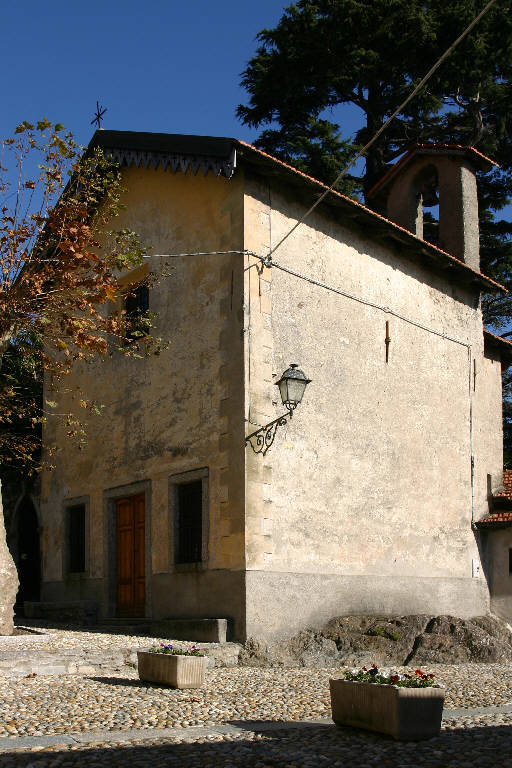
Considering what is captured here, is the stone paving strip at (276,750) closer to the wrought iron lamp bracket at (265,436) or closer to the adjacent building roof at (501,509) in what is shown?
the wrought iron lamp bracket at (265,436)

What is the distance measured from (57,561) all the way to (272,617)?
5.80 metres

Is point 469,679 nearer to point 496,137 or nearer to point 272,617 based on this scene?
point 272,617

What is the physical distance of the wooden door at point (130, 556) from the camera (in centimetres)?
1295

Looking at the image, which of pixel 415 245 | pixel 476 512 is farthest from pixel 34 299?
pixel 476 512

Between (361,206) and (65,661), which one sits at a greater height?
(361,206)

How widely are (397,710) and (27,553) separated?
535 inches

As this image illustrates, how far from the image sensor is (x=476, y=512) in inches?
599

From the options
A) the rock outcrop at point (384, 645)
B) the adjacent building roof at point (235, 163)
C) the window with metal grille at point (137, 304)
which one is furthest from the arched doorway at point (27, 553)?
the rock outcrop at point (384, 645)

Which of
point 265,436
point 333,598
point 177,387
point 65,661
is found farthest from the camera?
point 177,387

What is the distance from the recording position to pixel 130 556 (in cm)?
1328

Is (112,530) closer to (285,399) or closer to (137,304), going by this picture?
(137,304)

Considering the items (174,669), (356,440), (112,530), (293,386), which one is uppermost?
(293,386)

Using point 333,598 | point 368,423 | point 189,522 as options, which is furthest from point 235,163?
point 333,598

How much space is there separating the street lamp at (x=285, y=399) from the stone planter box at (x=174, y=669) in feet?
10.8
